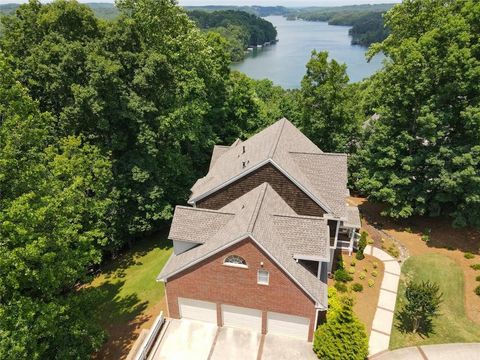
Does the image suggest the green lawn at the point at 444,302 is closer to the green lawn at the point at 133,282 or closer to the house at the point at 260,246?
the house at the point at 260,246

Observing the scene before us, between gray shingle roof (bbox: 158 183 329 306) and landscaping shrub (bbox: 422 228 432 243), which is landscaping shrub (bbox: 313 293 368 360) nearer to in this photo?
gray shingle roof (bbox: 158 183 329 306)

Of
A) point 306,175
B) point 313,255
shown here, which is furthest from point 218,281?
point 306,175

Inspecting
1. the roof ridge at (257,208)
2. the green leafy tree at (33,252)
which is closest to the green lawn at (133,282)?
the green leafy tree at (33,252)

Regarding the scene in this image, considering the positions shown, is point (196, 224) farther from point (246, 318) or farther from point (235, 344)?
point (235, 344)


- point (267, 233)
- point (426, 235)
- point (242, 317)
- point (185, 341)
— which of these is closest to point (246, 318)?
point (242, 317)

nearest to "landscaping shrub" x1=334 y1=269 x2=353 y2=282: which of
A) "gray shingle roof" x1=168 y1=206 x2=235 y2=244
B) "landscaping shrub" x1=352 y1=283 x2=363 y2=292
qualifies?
"landscaping shrub" x1=352 y1=283 x2=363 y2=292

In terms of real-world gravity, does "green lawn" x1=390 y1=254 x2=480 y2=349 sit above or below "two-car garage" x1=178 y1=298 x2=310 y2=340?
below
